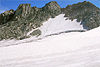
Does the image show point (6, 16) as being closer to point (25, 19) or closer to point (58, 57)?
point (25, 19)

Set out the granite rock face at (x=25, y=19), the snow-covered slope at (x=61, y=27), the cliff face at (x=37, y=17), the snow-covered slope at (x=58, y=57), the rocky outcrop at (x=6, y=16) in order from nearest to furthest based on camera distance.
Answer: the snow-covered slope at (x=58, y=57) < the snow-covered slope at (x=61, y=27) < the cliff face at (x=37, y=17) < the granite rock face at (x=25, y=19) < the rocky outcrop at (x=6, y=16)

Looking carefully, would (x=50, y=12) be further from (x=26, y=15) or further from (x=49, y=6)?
(x=26, y=15)

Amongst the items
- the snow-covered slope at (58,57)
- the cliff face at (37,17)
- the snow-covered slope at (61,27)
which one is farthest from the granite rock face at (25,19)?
the snow-covered slope at (58,57)

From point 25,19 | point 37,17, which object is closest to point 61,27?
point 37,17

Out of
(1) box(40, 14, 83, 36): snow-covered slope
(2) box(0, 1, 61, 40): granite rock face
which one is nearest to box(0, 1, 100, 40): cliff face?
(2) box(0, 1, 61, 40): granite rock face

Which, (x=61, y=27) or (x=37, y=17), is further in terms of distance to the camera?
(x=37, y=17)

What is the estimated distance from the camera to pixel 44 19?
2464 centimetres

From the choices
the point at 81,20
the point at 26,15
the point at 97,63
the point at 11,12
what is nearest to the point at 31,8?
the point at 26,15

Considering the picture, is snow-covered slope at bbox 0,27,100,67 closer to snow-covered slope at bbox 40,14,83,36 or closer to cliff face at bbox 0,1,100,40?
snow-covered slope at bbox 40,14,83,36

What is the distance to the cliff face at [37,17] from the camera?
17188mm

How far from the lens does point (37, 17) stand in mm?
26125

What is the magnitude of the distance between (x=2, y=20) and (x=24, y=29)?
83.3 feet

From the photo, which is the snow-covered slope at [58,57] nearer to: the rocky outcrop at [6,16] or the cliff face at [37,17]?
the cliff face at [37,17]

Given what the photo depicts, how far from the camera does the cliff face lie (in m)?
17.2
